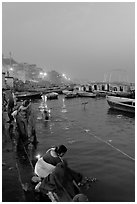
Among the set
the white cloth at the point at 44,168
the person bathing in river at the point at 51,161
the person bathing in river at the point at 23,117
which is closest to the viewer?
the person bathing in river at the point at 51,161

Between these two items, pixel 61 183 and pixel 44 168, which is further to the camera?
pixel 44 168

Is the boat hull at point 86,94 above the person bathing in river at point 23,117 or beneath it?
above

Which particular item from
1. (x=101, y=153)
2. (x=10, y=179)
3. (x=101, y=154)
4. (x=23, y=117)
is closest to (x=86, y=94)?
(x=23, y=117)

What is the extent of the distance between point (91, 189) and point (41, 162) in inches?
83.0

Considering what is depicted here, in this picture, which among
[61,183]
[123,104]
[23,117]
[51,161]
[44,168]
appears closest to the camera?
[61,183]

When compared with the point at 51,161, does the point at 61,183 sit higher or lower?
lower

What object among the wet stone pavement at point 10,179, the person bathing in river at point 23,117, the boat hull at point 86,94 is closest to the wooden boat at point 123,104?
the person bathing in river at point 23,117

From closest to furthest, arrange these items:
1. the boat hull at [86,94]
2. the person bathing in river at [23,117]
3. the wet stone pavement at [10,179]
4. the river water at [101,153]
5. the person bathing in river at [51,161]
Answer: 1. the person bathing in river at [51,161]
2. the wet stone pavement at [10,179]
3. the river water at [101,153]
4. the person bathing in river at [23,117]
5. the boat hull at [86,94]

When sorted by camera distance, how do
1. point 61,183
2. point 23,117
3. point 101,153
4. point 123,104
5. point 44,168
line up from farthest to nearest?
point 123,104, point 23,117, point 101,153, point 44,168, point 61,183

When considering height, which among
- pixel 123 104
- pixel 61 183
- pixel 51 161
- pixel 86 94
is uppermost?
pixel 86 94

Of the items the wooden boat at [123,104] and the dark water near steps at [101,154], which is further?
the wooden boat at [123,104]

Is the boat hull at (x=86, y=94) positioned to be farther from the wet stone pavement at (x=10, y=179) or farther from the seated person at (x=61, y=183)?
the seated person at (x=61, y=183)

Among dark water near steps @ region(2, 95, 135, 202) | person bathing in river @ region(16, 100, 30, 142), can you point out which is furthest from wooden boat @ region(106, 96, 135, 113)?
person bathing in river @ region(16, 100, 30, 142)

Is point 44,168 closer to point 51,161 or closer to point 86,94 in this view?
point 51,161
